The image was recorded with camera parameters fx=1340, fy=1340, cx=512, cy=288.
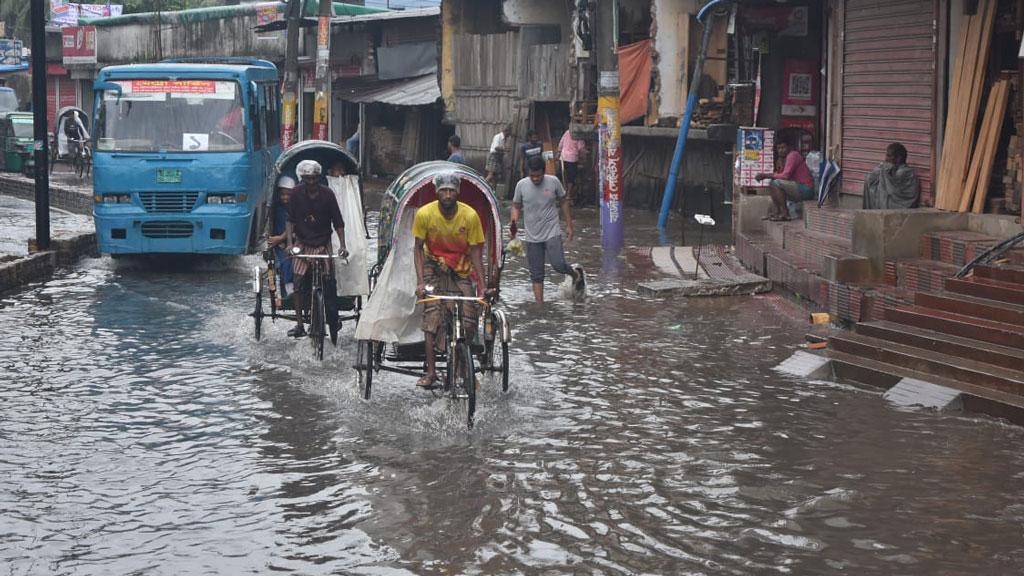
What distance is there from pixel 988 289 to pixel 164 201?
10.6m

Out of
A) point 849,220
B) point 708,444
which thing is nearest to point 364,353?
point 708,444

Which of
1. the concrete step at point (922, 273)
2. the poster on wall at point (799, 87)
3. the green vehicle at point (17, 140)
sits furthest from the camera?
the green vehicle at point (17, 140)

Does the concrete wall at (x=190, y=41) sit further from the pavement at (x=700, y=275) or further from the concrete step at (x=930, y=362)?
the concrete step at (x=930, y=362)

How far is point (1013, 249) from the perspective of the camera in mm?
11234

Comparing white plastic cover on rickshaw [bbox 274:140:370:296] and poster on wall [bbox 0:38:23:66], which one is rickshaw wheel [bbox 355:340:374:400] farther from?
poster on wall [bbox 0:38:23:66]

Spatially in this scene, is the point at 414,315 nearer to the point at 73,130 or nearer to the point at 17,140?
the point at 17,140

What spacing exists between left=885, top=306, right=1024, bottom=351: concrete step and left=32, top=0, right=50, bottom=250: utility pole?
11.4 metres

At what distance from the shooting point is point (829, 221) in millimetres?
15336

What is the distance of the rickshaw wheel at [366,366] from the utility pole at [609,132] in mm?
10055

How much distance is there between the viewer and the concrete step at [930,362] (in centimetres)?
925

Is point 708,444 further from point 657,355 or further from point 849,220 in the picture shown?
point 849,220

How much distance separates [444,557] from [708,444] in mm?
2715

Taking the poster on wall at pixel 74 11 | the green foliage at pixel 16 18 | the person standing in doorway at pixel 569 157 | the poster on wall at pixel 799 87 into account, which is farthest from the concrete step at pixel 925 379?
the green foliage at pixel 16 18

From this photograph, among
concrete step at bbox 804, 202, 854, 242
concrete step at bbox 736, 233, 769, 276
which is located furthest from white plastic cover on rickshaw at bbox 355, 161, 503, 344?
concrete step at bbox 736, 233, 769, 276
